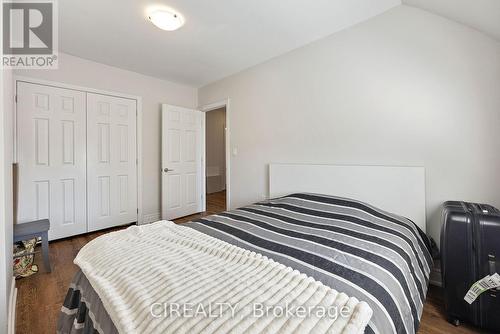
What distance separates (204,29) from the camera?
88.3 inches

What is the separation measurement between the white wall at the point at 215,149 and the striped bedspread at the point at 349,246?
4.36 m

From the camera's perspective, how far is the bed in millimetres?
875

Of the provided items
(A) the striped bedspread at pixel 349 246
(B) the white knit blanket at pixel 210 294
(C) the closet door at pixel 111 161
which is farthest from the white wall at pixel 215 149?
(B) the white knit blanket at pixel 210 294

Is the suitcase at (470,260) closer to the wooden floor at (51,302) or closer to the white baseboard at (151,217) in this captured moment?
the wooden floor at (51,302)

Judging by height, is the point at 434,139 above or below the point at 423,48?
below

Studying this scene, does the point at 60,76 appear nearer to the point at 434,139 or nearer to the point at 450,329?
the point at 434,139

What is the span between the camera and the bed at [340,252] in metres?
0.88

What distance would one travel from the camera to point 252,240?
1.30 m

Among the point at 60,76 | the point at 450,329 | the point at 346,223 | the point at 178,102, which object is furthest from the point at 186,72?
the point at 450,329

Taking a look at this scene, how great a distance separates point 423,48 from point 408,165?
979mm

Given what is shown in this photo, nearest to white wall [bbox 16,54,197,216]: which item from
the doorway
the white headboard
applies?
the doorway

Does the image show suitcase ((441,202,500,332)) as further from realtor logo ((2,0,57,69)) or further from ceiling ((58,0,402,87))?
realtor logo ((2,0,57,69))

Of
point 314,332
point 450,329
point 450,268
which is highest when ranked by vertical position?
point 314,332

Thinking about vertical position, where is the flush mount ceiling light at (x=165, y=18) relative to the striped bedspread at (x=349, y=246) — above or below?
above
